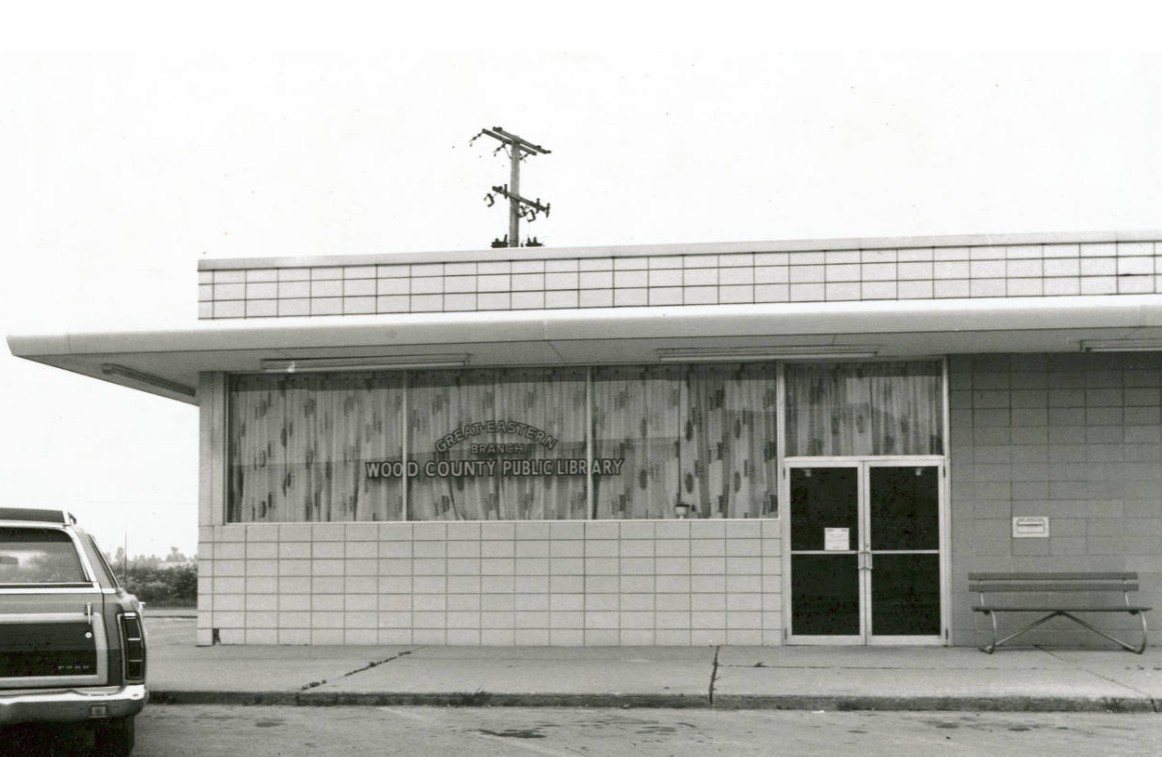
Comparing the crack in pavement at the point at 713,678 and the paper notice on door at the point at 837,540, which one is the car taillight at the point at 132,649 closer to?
the crack in pavement at the point at 713,678

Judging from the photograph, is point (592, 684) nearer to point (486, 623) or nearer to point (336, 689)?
point (336, 689)

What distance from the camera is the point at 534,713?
11281mm

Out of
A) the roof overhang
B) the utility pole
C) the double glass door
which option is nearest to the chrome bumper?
the roof overhang

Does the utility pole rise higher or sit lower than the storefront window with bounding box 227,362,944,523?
higher

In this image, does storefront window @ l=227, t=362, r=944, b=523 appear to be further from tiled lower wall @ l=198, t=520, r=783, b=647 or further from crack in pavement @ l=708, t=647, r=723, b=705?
crack in pavement @ l=708, t=647, r=723, b=705

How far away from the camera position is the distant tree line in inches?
922

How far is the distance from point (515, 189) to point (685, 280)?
17.6m

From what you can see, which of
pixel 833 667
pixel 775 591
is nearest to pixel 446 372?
pixel 775 591

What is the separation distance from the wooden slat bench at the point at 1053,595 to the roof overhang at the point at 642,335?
7.49 feet

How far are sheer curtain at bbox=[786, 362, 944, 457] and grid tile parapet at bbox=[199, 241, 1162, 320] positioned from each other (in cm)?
97

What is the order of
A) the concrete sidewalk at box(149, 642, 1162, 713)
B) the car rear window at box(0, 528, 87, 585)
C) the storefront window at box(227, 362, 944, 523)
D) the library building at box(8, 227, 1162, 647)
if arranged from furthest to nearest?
the storefront window at box(227, 362, 944, 523)
the library building at box(8, 227, 1162, 647)
the concrete sidewalk at box(149, 642, 1162, 713)
the car rear window at box(0, 528, 87, 585)

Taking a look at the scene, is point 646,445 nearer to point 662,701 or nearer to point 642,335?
point 642,335

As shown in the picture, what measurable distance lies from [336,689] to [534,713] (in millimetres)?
1809

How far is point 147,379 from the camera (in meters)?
16.8
